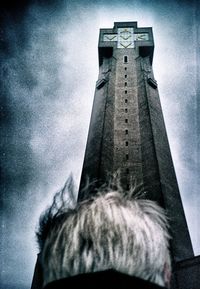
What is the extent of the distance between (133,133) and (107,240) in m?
20.8

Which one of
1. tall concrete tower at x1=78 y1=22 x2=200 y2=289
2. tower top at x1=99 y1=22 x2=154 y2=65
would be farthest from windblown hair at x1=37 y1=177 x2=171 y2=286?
tower top at x1=99 y1=22 x2=154 y2=65

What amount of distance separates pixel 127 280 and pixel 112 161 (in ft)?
61.6

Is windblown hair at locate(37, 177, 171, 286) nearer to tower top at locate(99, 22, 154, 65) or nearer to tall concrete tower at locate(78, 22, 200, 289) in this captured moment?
tall concrete tower at locate(78, 22, 200, 289)

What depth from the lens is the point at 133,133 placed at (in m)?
22.2

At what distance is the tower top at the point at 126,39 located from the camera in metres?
30.1

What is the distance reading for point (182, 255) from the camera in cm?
1482

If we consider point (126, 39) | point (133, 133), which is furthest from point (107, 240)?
point (126, 39)

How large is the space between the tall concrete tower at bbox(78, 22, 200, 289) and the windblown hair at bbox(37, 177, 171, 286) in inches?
519

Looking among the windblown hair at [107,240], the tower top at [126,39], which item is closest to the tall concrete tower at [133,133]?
the tower top at [126,39]

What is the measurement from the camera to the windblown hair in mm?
1651

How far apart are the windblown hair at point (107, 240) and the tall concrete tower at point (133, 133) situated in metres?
13.2

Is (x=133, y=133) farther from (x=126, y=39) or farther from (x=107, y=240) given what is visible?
(x=107, y=240)

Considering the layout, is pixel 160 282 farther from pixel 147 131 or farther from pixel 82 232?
pixel 147 131

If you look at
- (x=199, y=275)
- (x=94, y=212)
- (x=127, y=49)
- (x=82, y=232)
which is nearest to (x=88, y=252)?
(x=82, y=232)
